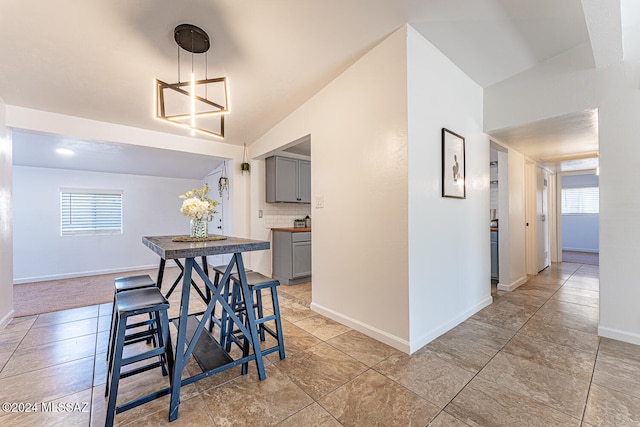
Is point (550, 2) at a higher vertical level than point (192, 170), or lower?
higher

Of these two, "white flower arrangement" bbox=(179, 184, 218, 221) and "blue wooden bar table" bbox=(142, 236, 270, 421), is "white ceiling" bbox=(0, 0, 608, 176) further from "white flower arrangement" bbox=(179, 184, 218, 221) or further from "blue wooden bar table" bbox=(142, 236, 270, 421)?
"blue wooden bar table" bbox=(142, 236, 270, 421)

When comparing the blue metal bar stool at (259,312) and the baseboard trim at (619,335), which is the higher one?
the blue metal bar stool at (259,312)

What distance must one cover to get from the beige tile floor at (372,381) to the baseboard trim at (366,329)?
0.05 metres

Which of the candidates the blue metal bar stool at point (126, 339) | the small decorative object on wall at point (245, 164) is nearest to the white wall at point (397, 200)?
the blue metal bar stool at point (126, 339)

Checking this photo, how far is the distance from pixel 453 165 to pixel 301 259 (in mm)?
2615

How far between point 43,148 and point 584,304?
752 cm

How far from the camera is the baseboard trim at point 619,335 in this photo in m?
2.18

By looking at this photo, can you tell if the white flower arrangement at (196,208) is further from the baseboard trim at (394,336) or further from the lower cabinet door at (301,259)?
the lower cabinet door at (301,259)

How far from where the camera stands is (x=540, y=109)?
2.63m

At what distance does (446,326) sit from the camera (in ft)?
7.91

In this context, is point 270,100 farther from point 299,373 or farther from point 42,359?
point 42,359

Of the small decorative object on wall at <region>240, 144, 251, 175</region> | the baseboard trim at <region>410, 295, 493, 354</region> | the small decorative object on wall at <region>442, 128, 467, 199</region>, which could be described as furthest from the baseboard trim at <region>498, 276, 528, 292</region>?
the small decorative object on wall at <region>240, 144, 251, 175</region>

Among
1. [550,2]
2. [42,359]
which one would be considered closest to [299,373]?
[42,359]

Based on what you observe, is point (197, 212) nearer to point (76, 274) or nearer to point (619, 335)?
point (619, 335)
